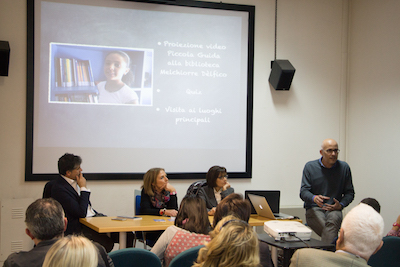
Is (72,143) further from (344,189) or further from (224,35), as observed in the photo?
(344,189)

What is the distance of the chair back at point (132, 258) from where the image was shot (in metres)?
2.11

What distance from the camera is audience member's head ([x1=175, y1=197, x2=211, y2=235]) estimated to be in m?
2.67

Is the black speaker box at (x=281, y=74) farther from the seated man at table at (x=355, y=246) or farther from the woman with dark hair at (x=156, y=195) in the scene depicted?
the seated man at table at (x=355, y=246)

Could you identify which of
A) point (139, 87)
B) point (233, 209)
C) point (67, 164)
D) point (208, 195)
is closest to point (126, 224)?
point (67, 164)

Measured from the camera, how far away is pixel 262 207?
406 centimetres

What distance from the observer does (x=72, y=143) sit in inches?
191

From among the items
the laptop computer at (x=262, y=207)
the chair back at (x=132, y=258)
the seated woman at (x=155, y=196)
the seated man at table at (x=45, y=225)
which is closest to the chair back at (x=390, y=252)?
the laptop computer at (x=262, y=207)

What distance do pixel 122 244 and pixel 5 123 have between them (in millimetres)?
2256

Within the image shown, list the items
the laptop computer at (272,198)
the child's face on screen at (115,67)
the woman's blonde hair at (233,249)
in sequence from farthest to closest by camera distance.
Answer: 1. the child's face on screen at (115,67)
2. the laptop computer at (272,198)
3. the woman's blonde hair at (233,249)

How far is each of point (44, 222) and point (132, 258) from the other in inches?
20.4

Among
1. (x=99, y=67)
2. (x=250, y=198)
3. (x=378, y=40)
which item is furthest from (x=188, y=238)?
(x=378, y=40)

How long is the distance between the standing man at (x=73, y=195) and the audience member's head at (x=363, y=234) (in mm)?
2635

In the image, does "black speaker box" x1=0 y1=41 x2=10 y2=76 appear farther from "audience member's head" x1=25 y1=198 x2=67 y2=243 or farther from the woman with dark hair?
"audience member's head" x1=25 y1=198 x2=67 y2=243

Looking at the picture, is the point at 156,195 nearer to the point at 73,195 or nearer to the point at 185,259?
the point at 73,195
